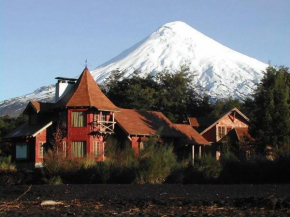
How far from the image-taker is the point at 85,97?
42.3 meters

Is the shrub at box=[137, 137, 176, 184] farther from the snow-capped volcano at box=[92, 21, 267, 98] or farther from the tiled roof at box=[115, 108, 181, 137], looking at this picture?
the snow-capped volcano at box=[92, 21, 267, 98]

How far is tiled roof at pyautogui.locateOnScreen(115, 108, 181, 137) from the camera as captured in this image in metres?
43.0

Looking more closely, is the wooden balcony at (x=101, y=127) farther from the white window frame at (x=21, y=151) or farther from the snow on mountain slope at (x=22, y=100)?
the snow on mountain slope at (x=22, y=100)

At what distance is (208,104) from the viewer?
→ 66438 mm

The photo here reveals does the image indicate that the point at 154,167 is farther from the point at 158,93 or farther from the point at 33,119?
the point at 158,93

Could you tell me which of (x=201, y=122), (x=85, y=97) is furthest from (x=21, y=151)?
(x=201, y=122)

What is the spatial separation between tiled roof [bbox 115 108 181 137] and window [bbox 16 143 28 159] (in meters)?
7.05

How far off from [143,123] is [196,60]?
319 feet

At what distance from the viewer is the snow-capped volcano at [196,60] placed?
412ft

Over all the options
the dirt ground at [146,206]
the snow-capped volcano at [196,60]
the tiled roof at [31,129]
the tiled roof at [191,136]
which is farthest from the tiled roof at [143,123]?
the snow-capped volcano at [196,60]

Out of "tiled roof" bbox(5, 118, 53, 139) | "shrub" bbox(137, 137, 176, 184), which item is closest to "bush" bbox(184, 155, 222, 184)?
"shrub" bbox(137, 137, 176, 184)

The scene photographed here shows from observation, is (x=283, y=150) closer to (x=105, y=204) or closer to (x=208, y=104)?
(x=105, y=204)

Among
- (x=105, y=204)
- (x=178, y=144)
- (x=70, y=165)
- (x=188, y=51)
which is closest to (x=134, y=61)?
(x=188, y=51)

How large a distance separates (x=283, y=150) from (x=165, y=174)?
584 cm
